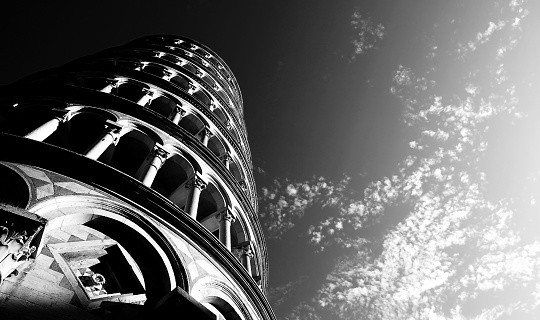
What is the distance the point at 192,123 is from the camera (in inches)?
709

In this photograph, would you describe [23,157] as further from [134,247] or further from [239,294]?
[239,294]

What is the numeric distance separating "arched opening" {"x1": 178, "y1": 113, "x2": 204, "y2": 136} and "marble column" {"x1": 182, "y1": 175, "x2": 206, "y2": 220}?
19.4ft

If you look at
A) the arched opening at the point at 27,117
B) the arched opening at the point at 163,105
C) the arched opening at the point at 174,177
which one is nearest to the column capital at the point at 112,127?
the arched opening at the point at 27,117

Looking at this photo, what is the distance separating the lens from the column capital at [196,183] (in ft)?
39.5

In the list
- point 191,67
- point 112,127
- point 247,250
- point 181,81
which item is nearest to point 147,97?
point 112,127

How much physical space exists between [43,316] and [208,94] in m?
18.4

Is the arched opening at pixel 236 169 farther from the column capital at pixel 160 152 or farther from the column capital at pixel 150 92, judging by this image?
the column capital at pixel 160 152

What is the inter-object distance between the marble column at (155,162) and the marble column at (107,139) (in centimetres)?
110

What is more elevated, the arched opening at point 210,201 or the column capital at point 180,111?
the column capital at point 180,111

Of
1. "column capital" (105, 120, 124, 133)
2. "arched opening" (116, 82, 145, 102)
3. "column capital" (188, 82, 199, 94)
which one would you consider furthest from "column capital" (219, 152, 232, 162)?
"column capital" (105, 120, 124, 133)

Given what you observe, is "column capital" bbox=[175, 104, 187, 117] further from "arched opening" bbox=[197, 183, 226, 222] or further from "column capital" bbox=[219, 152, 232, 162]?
"arched opening" bbox=[197, 183, 226, 222]

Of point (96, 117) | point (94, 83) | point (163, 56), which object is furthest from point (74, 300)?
point (163, 56)

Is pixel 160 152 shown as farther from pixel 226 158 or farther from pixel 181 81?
pixel 181 81

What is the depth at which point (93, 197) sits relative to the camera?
7938 millimetres
